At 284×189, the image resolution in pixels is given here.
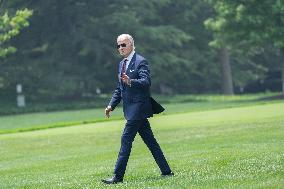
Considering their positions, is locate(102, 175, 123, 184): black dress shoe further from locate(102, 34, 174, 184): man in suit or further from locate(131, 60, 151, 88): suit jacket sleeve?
locate(131, 60, 151, 88): suit jacket sleeve

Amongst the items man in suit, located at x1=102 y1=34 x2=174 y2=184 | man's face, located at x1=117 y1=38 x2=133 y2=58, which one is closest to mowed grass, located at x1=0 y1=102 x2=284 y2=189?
man in suit, located at x1=102 y1=34 x2=174 y2=184

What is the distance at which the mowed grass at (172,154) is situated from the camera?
10.4 m

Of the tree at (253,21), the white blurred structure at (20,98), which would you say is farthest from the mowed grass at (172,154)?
the white blurred structure at (20,98)

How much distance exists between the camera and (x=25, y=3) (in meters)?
51.3

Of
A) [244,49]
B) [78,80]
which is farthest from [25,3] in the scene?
[244,49]

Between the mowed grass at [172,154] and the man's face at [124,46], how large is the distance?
173 centimetres

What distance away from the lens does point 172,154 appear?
A: 1498 cm

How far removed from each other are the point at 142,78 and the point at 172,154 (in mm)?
4851

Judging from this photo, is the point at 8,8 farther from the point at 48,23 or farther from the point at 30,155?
the point at 30,155

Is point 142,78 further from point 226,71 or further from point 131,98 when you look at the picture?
point 226,71

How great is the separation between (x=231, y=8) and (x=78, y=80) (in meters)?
12.6

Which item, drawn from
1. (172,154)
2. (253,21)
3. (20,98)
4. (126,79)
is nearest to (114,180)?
(126,79)

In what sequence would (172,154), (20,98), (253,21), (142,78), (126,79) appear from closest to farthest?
(126,79) → (142,78) → (172,154) → (253,21) → (20,98)

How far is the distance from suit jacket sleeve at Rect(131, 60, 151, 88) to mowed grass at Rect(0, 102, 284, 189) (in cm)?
128
